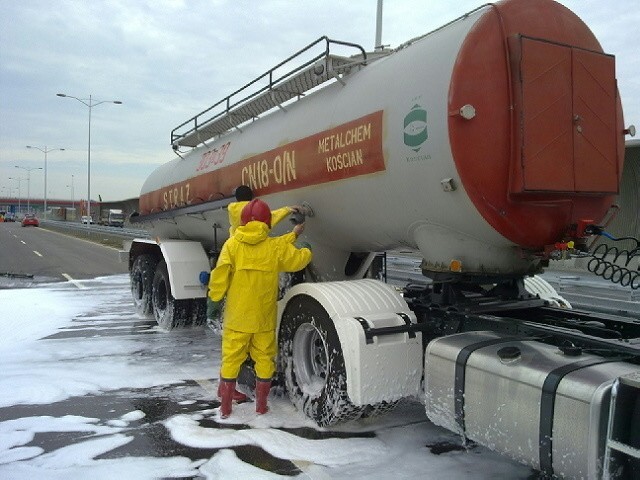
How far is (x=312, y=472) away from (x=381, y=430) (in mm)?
954

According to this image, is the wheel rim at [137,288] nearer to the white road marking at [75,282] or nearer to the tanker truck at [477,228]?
the white road marking at [75,282]

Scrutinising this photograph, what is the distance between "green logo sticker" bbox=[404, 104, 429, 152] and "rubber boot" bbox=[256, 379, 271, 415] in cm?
231

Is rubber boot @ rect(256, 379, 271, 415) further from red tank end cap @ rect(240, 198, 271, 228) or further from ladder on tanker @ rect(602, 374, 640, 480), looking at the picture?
ladder on tanker @ rect(602, 374, 640, 480)

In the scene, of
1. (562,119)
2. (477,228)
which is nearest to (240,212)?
(477,228)

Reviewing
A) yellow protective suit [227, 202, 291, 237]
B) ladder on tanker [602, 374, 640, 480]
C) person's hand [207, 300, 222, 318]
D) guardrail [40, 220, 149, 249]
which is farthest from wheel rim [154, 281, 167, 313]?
guardrail [40, 220, 149, 249]

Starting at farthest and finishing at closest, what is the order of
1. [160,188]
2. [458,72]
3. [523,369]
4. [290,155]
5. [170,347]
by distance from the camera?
[160,188]
[170,347]
[290,155]
[458,72]
[523,369]

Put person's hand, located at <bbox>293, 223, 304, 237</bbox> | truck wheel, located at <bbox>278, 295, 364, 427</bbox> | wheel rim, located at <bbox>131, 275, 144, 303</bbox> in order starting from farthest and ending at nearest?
wheel rim, located at <bbox>131, 275, 144, 303</bbox>, person's hand, located at <bbox>293, 223, 304, 237</bbox>, truck wheel, located at <bbox>278, 295, 364, 427</bbox>

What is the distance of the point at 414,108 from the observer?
157 inches

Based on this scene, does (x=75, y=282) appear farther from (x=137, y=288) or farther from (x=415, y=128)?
(x=415, y=128)

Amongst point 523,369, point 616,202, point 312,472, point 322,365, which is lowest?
point 312,472

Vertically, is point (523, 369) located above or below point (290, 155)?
below

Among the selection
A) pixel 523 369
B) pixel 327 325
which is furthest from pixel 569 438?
pixel 327 325

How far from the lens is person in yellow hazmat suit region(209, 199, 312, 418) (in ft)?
15.5

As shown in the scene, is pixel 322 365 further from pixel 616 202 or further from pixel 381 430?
pixel 616 202
